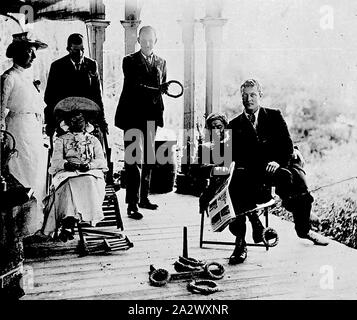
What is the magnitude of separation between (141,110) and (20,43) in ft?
3.29

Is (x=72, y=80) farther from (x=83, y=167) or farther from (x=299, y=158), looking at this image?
(x=299, y=158)

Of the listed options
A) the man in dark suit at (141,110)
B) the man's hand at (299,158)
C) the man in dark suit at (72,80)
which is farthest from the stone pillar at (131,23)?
the man's hand at (299,158)

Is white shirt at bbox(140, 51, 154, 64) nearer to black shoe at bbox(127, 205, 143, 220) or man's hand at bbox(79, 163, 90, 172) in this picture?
man's hand at bbox(79, 163, 90, 172)

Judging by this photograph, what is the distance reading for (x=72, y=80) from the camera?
3.62 metres

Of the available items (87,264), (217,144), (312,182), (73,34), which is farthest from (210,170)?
(73,34)

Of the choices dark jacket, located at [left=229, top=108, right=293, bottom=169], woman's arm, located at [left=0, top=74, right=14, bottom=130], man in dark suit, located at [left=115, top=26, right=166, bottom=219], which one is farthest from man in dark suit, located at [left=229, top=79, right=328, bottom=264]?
woman's arm, located at [left=0, top=74, right=14, bottom=130]

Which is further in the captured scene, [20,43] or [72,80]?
[72,80]

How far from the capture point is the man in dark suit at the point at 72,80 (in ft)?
11.5

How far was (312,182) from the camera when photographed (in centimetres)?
357

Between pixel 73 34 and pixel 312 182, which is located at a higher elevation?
pixel 73 34

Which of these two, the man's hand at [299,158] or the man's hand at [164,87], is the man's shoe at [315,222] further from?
the man's hand at [164,87]

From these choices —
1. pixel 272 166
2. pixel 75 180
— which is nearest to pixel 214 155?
pixel 272 166
